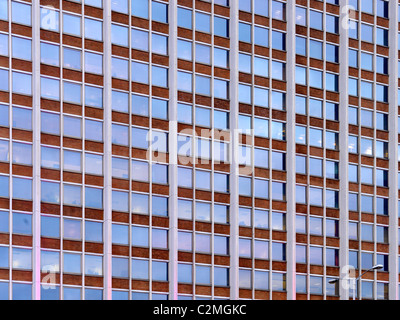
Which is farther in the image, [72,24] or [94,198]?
[72,24]

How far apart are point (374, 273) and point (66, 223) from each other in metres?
30.8

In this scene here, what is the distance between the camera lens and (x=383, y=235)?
266 feet

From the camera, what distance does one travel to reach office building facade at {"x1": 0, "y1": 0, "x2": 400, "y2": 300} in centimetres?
6500

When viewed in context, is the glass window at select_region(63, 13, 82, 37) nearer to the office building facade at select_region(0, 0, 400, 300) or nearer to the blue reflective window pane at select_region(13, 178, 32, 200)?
the office building facade at select_region(0, 0, 400, 300)

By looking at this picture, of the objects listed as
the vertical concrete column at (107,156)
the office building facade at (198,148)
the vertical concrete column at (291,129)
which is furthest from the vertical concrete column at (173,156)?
the vertical concrete column at (291,129)

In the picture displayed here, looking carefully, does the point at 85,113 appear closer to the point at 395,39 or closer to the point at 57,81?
the point at 57,81

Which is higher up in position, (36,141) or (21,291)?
(36,141)

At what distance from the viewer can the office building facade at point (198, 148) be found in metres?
65.0

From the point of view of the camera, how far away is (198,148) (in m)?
71.6

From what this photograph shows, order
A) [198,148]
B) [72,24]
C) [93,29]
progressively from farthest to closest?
1. [198,148]
2. [93,29]
3. [72,24]

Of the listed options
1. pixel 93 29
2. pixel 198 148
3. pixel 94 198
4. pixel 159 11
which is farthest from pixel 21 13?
pixel 198 148

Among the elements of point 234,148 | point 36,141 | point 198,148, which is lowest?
point 36,141

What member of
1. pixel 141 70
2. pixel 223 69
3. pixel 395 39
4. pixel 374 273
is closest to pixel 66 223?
pixel 141 70

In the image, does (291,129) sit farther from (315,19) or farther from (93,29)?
(93,29)
